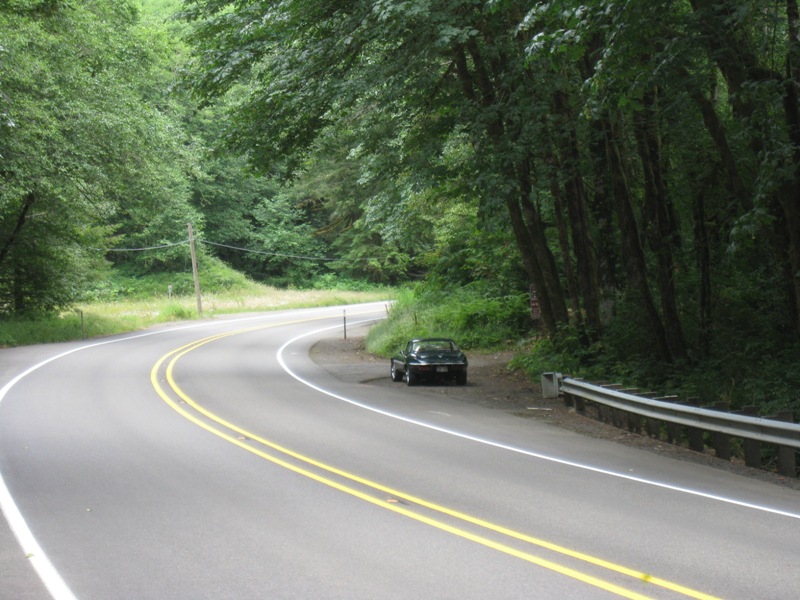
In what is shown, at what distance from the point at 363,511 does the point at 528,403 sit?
985cm

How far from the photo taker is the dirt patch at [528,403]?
452 inches

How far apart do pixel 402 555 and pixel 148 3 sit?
77.4 meters

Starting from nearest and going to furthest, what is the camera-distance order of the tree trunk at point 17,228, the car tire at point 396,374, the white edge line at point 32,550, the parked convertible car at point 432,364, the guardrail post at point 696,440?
the white edge line at point 32,550 → the guardrail post at point 696,440 → the parked convertible car at point 432,364 → the car tire at point 396,374 → the tree trunk at point 17,228

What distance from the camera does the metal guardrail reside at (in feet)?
34.3

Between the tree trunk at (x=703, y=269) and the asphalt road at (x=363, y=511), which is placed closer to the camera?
the asphalt road at (x=363, y=511)

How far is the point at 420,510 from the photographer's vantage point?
28.0 feet

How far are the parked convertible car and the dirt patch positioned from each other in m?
0.50

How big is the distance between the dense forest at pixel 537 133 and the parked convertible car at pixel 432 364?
2.27 metres

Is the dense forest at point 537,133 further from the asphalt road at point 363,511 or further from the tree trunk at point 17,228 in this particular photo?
the asphalt road at point 363,511

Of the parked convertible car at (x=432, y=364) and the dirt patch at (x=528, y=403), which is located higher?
the parked convertible car at (x=432, y=364)

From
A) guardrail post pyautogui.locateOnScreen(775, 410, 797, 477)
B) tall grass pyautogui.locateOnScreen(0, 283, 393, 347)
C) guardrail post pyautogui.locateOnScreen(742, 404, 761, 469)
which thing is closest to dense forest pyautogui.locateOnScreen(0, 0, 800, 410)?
guardrail post pyautogui.locateOnScreen(742, 404, 761, 469)

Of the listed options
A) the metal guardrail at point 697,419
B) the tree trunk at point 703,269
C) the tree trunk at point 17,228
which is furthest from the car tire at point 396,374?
the tree trunk at point 17,228

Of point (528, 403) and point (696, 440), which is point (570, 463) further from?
point (528, 403)

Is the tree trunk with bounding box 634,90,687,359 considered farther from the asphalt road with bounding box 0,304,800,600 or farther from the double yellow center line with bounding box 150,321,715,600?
the double yellow center line with bounding box 150,321,715,600
